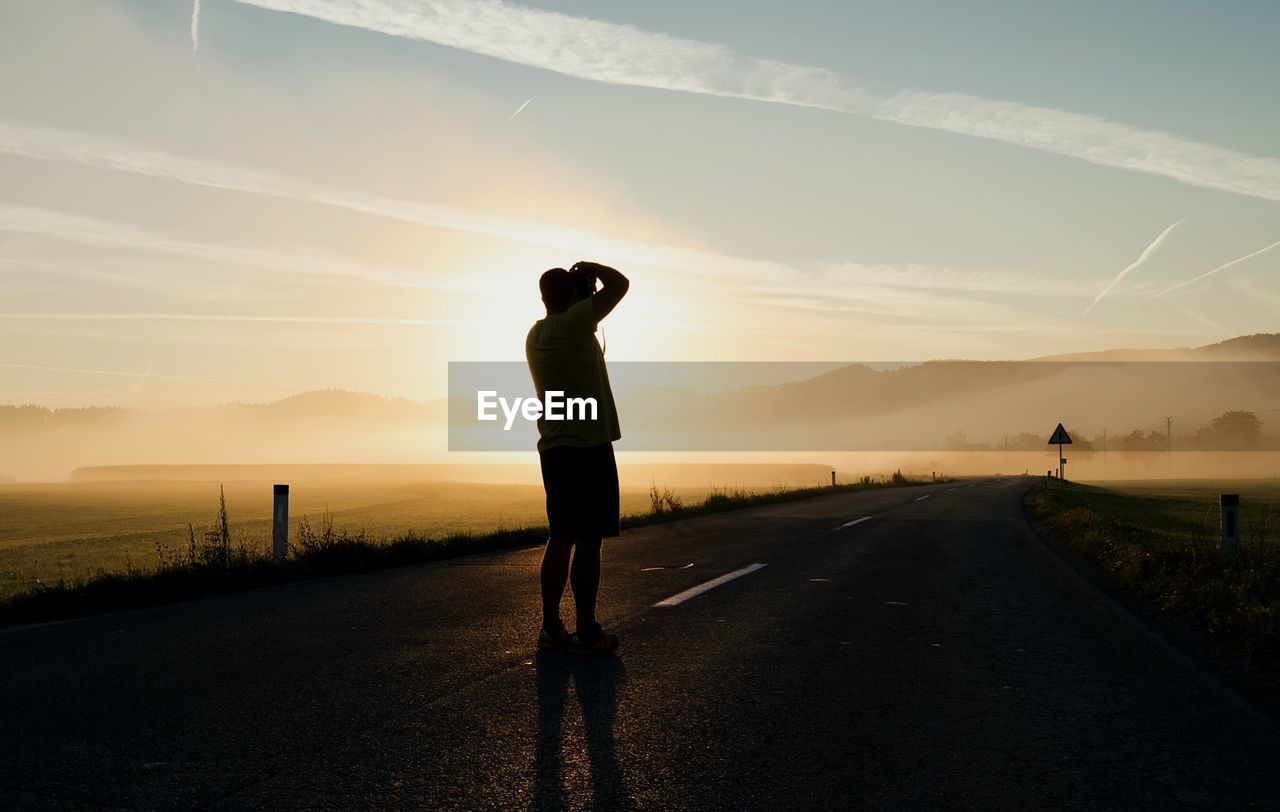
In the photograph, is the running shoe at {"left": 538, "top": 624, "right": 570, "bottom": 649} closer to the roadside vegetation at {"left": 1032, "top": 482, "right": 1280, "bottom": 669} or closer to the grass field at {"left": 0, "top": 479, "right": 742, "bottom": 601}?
the roadside vegetation at {"left": 1032, "top": 482, "right": 1280, "bottom": 669}

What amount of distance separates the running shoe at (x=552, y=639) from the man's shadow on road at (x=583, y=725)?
5 cm

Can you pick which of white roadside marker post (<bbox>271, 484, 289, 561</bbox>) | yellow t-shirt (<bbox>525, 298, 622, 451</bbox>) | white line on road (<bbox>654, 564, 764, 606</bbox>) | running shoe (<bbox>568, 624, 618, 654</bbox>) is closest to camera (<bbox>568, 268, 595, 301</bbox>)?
yellow t-shirt (<bbox>525, 298, 622, 451</bbox>)

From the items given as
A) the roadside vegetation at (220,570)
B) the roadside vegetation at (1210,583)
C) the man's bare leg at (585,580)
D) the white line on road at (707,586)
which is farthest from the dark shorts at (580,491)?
the roadside vegetation at (220,570)

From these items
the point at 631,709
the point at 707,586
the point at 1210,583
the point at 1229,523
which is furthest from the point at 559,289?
the point at 1229,523

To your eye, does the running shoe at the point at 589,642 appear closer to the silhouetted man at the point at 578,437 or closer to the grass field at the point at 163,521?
the silhouetted man at the point at 578,437

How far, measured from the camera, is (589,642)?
18.2 feet

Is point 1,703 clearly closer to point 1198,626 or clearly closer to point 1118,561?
point 1198,626

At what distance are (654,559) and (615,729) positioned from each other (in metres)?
7.27

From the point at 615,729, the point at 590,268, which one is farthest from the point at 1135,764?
the point at 590,268

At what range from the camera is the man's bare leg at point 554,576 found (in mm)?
5641

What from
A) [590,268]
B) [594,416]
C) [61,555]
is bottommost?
[61,555]

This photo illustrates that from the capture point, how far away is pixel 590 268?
5.44 metres

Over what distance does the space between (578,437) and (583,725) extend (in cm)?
187

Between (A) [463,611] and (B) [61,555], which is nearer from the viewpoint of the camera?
(A) [463,611]
